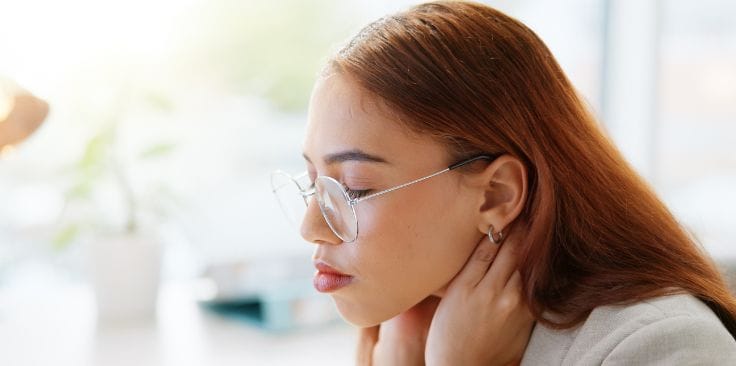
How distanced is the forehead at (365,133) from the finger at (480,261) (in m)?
0.14

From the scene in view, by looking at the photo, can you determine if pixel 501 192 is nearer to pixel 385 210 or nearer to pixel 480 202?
pixel 480 202

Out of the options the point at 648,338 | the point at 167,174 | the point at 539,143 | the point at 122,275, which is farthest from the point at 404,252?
the point at 167,174

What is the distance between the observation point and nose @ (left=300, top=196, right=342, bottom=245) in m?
1.19

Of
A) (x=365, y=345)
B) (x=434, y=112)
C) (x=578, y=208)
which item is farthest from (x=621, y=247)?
(x=365, y=345)

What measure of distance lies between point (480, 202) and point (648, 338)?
28 centimetres

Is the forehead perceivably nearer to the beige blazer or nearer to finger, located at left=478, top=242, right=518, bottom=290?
finger, located at left=478, top=242, right=518, bottom=290

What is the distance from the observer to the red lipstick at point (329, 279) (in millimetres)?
1205

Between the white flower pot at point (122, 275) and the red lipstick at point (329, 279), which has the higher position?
the red lipstick at point (329, 279)

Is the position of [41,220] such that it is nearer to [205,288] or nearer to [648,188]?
[205,288]

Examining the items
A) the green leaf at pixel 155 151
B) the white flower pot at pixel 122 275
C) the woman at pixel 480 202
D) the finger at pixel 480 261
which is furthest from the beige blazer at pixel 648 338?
the green leaf at pixel 155 151

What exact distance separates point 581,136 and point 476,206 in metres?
0.17

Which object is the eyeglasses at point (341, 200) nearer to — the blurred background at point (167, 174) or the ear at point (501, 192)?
the ear at point (501, 192)

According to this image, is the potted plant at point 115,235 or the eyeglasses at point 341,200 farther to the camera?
the potted plant at point 115,235

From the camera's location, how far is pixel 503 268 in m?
1.18
